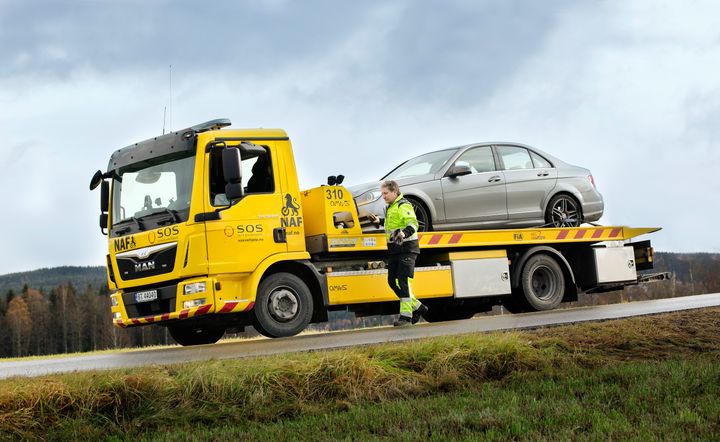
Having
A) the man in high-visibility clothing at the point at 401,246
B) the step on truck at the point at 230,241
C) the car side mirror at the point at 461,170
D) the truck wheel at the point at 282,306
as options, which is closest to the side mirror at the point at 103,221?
the step on truck at the point at 230,241

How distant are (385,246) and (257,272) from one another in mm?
2220

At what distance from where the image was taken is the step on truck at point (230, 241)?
10.9m

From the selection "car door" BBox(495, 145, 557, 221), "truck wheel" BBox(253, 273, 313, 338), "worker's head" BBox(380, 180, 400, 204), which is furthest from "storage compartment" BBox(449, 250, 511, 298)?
"truck wheel" BBox(253, 273, 313, 338)

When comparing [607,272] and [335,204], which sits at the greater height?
[335,204]

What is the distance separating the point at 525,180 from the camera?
545 inches

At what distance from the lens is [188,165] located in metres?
11.1

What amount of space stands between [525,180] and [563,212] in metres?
1.31

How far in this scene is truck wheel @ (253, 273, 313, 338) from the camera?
11289 mm

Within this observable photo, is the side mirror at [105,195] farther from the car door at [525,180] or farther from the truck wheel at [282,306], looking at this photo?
the car door at [525,180]

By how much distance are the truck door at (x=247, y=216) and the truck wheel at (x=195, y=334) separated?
6.67ft

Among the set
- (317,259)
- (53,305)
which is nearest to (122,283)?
(317,259)

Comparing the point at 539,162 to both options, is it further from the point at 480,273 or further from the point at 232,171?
the point at 232,171

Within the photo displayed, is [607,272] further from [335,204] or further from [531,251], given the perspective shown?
[335,204]

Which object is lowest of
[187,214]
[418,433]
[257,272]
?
[418,433]
